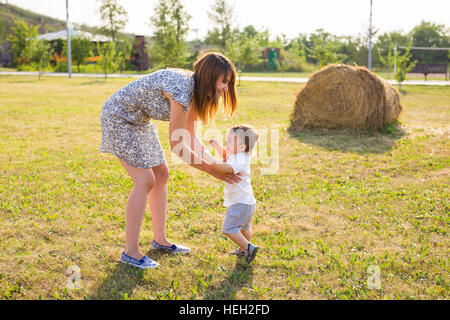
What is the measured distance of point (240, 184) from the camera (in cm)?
349

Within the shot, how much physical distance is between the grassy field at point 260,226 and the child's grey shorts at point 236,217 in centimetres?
32

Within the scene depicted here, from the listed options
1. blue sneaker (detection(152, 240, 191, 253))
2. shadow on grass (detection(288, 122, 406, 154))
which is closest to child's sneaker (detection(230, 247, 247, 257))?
blue sneaker (detection(152, 240, 191, 253))

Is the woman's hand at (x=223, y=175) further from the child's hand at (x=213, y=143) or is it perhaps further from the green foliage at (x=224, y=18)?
the green foliage at (x=224, y=18)

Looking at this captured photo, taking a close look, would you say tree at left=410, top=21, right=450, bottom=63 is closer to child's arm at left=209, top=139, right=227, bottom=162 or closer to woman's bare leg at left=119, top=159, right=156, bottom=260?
child's arm at left=209, top=139, right=227, bottom=162

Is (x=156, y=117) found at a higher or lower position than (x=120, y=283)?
higher

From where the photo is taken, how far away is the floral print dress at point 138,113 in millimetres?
3092

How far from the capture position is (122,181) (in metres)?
5.73

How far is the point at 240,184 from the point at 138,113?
1032 millimetres

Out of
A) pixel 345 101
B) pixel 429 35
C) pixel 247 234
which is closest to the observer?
pixel 247 234

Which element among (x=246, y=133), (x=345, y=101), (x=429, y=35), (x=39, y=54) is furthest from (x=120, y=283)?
(x=429, y=35)

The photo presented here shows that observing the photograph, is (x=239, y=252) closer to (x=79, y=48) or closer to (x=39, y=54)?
(x=39, y=54)

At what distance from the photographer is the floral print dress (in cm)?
309

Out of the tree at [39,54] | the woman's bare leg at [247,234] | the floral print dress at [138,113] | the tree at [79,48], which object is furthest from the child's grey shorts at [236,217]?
the tree at [79,48]
